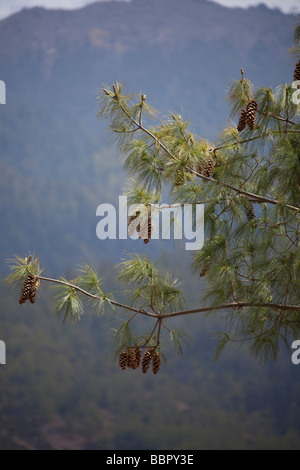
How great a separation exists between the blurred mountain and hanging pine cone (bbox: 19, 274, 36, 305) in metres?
2.96

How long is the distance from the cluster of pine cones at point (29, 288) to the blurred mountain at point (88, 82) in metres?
2.96

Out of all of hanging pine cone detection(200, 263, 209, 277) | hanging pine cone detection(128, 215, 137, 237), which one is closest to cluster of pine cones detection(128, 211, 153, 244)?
hanging pine cone detection(128, 215, 137, 237)

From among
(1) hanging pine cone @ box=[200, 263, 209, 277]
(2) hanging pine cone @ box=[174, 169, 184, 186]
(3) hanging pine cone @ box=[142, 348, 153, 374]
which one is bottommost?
(3) hanging pine cone @ box=[142, 348, 153, 374]

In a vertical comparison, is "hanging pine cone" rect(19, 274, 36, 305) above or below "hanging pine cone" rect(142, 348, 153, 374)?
above

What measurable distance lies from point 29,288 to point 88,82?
3.63 meters

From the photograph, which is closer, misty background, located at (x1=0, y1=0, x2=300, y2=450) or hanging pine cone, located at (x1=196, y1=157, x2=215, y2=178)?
hanging pine cone, located at (x1=196, y1=157, x2=215, y2=178)

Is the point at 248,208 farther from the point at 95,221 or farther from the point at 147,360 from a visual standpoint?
the point at 95,221

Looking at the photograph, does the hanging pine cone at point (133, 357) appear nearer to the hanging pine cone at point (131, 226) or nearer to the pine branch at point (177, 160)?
the hanging pine cone at point (131, 226)

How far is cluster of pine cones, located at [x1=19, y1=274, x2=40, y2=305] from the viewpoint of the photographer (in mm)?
1812

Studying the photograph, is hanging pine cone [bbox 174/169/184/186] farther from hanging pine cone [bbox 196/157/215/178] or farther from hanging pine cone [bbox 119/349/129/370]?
hanging pine cone [bbox 119/349/129/370]

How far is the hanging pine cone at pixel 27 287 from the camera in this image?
1.81 meters

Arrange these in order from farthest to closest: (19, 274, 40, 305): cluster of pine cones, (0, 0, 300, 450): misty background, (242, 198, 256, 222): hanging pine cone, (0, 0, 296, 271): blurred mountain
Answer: (0, 0, 296, 271): blurred mountain, (0, 0, 300, 450): misty background, (242, 198, 256, 222): hanging pine cone, (19, 274, 40, 305): cluster of pine cones

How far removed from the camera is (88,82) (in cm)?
514
